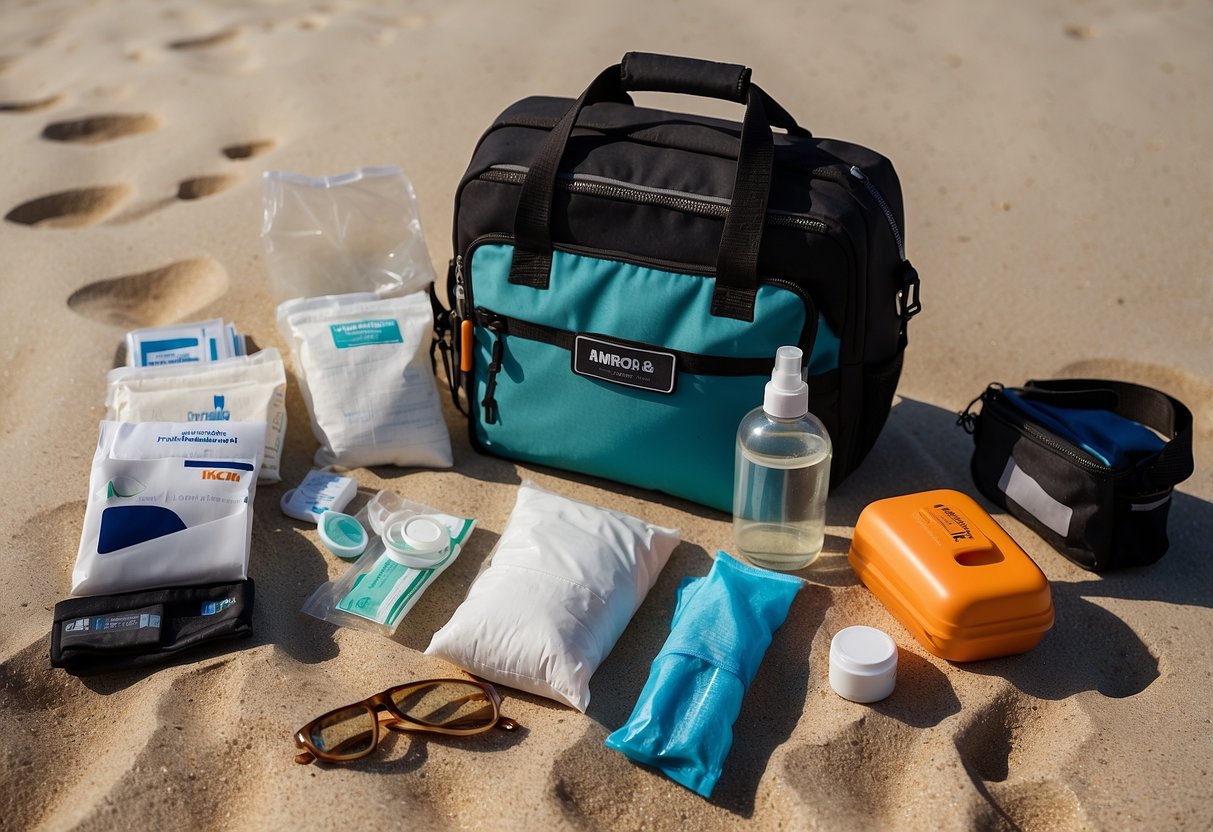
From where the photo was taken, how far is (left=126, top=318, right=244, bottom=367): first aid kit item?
9.87 ft

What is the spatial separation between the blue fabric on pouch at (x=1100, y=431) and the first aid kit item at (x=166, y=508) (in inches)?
73.1

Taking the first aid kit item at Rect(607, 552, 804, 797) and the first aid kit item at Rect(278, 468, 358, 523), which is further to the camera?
the first aid kit item at Rect(278, 468, 358, 523)

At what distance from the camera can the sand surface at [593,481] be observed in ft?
6.62

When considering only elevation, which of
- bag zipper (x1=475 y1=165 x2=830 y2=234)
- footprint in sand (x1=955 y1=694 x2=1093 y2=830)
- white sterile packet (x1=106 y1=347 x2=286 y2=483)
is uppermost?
bag zipper (x1=475 y1=165 x2=830 y2=234)

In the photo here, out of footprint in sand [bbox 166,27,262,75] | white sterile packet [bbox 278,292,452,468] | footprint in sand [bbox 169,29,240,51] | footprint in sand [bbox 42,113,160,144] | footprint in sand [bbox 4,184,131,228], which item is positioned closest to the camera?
white sterile packet [bbox 278,292,452,468]

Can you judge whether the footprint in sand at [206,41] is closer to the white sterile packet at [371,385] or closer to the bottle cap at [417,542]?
the white sterile packet at [371,385]

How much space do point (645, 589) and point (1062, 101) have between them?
334cm

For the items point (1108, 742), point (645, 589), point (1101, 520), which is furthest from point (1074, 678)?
point (645, 589)

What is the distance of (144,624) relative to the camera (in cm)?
226

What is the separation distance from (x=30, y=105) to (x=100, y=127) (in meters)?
0.48

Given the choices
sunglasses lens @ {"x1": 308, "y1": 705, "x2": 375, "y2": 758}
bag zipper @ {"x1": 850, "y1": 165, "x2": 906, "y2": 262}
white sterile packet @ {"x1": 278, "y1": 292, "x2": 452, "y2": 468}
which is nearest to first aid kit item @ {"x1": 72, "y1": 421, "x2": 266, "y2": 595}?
white sterile packet @ {"x1": 278, "y1": 292, "x2": 452, "y2": 468}

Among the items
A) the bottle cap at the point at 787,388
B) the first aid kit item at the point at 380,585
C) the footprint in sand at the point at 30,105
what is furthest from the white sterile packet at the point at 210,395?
the footprint in sand at the point at 30,105

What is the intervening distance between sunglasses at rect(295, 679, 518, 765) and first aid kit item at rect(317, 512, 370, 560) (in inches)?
19.6

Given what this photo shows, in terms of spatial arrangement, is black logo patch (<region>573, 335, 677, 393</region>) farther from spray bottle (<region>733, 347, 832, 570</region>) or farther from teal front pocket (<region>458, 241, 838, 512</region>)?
spray bottle (<region>733, 347, 832, 570</region>)
